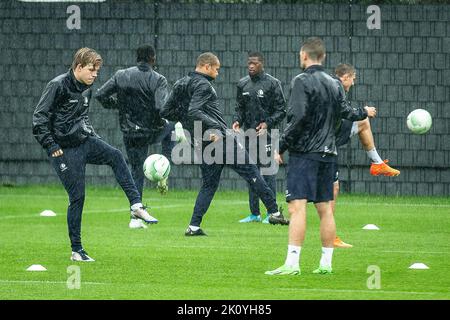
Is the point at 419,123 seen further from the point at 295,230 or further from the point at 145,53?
the point at 295,230

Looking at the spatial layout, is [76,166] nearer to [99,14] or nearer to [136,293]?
[136,293]

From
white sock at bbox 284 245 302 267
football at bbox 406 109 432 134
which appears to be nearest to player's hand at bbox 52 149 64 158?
white sock at bbox 284 245 302 267

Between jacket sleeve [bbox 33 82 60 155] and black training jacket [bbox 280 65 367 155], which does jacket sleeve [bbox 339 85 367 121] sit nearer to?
black training jacket [bbox 280 65 367 155]

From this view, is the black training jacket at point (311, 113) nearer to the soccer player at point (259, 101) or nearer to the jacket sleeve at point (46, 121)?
the jacket sleeve at point (46, 121)

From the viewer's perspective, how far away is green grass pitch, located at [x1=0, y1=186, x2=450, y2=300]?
10984 millimetres

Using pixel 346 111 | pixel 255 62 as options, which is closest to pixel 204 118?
pixel 255 62

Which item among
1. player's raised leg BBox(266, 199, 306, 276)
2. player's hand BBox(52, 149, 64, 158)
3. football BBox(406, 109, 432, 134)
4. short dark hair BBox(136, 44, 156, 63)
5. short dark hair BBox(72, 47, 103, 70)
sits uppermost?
short dark hair BBox(136, 44, 156, 63)

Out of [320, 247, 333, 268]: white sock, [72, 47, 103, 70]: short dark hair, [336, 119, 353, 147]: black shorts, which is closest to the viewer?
[320, 247, 333, 268]: white sock

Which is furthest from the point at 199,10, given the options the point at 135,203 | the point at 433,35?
the point at 135,203

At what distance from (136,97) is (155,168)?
1.17 m

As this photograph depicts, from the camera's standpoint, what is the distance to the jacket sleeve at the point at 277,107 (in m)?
19.0

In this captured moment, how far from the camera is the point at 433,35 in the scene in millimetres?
23781

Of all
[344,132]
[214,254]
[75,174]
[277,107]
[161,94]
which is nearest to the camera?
[75,174]

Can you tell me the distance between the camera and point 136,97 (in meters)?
18.5
